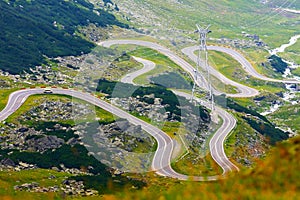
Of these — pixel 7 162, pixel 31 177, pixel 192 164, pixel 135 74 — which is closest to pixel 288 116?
pixel 135 74

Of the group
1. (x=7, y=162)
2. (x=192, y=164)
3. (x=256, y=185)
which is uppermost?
(x=256, y=185)

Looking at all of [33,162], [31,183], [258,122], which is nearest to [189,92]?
[258,122]

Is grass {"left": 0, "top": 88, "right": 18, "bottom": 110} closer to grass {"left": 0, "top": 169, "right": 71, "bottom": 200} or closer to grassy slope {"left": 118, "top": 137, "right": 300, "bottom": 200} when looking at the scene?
grass {"left": 0, "top": 169, "right": 71, "bottom": 200}

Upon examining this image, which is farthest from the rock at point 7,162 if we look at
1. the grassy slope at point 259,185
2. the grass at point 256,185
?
the grassy slope at point 259,185

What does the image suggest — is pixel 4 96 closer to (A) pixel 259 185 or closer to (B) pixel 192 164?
(B) pixel 192 164

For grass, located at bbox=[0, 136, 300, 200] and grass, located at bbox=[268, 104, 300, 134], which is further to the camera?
grass, located at bbox=[268, 104, 300, 134]

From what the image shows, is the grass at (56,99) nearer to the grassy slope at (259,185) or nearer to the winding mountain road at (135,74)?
the winding mountain road at (135,74)

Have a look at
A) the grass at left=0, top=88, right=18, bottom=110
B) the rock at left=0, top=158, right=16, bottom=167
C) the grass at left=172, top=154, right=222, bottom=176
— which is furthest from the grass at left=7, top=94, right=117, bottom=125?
the rock at left=0, top=158, right=16, bottom=167

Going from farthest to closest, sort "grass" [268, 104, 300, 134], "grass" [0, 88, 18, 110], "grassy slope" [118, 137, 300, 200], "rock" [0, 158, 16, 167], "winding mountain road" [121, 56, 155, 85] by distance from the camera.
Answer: "grass" [268, 104, 300, 134] → "winding mountain road" [121, 56, 155, 85] → "grass" [0, 88, 18, 110] → "rock" [0, 158, 16, 167] → "grassy slope" [118, 137, 300, 200]

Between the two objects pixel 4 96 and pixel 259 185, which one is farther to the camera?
pixel 4 96

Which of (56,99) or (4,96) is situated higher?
(56,99)

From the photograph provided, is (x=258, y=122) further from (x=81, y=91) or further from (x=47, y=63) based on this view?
(x=47, y=63)
